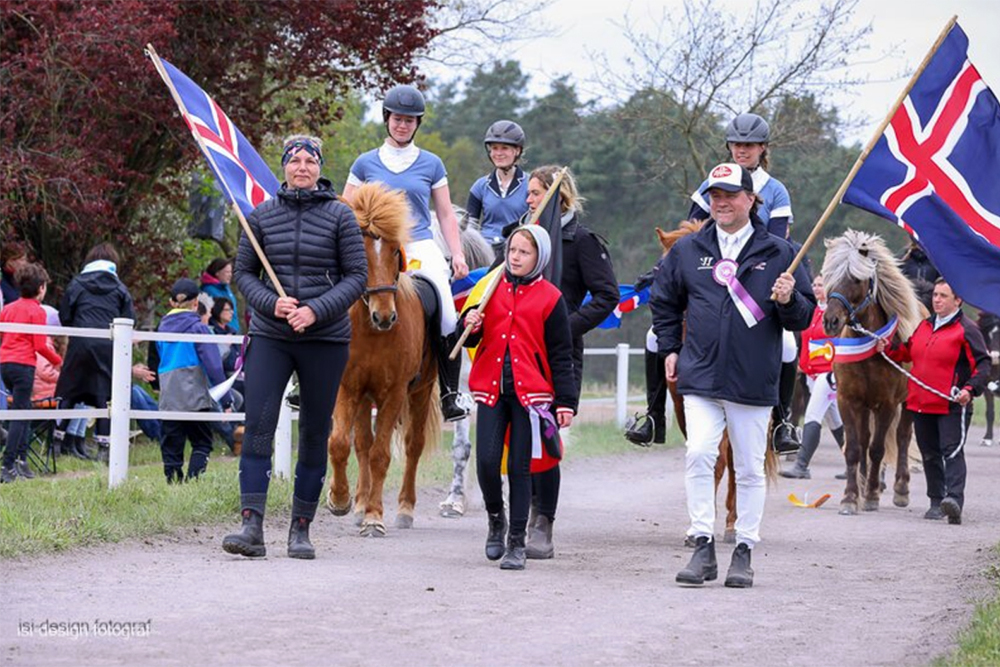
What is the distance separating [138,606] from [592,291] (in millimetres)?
4393

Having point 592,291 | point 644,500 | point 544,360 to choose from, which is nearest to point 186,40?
point 644,500

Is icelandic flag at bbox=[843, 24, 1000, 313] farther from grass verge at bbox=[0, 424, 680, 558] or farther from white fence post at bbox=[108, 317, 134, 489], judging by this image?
white fence post at bbox=[108, 317, 134, 489]

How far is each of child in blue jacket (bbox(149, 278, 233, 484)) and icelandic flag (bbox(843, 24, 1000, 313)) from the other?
233 inches

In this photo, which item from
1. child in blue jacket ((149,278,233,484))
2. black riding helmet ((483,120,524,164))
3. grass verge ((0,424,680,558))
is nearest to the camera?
grass verge ((0,424,680,558))

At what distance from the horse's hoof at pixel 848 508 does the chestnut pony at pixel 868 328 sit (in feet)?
0.06

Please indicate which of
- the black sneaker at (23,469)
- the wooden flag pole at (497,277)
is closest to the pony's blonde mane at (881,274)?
the wooden flag pole at (497,277)

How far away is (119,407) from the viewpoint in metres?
11.6

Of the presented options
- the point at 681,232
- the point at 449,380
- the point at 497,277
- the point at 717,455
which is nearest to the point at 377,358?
the point at 449,380

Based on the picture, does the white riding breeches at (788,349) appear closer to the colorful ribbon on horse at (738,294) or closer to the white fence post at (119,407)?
the colorful ribbon on horse at (738,294)

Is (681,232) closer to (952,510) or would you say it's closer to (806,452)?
(952,510)

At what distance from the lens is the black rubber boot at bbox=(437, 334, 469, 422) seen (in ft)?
36.1

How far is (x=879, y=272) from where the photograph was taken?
13.7 meters

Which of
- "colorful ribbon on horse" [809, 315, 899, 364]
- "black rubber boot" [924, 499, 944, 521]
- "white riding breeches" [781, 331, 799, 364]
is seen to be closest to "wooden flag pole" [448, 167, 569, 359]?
"white riding breeches" [781, 331, 799, 364]

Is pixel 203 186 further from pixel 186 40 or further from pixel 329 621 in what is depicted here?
pixel 329 621
